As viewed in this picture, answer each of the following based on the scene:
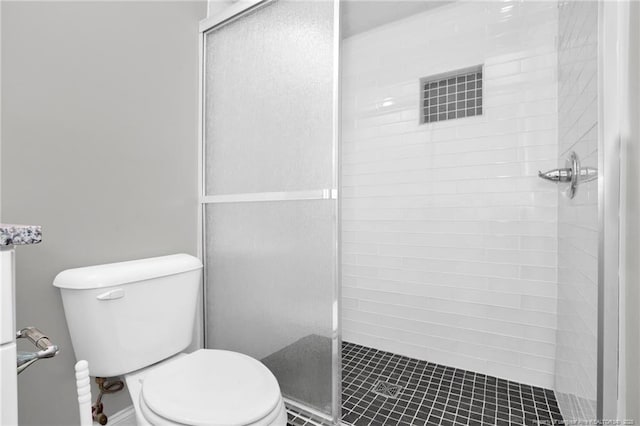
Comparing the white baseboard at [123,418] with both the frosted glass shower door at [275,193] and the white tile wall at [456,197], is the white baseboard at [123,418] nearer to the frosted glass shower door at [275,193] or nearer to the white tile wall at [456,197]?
the frosted glass shower door at [275,193]

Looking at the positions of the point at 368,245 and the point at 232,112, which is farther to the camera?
the point at 368,245

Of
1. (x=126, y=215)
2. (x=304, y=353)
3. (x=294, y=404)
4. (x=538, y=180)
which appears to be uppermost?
(x=538, y=180)

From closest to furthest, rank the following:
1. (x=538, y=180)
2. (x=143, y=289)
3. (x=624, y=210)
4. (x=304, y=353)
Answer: (x=624, y=210)
(x=143, y=289)
(x=304, y=353)
(x=538, y=180)

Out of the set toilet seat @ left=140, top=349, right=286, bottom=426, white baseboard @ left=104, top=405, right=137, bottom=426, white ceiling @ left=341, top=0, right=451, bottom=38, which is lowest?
white baseboard @ left=104, top=405, right=137, bottom=426

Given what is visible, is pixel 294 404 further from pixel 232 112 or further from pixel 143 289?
pixel 232 112

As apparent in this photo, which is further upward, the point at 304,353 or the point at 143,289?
the point at 143,289

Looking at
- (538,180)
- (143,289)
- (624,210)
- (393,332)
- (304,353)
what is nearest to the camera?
(624,210)

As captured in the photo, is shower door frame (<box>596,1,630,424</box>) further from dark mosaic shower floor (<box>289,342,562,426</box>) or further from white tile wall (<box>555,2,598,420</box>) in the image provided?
dark mosaic shower floor (<box>289,342,562,426</box>)

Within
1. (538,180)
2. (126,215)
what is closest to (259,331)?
(126,215)

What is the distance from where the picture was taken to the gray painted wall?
1.19 meters

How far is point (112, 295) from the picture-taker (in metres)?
1.20

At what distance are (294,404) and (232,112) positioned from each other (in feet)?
4.39

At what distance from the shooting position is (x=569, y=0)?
56.7 inches

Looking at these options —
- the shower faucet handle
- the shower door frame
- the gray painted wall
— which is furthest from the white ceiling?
the shower door frame
